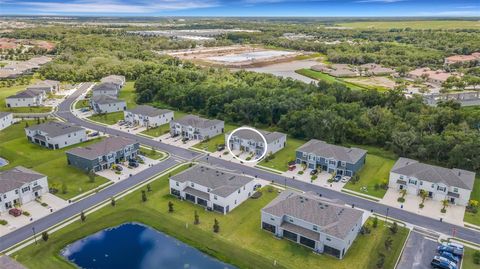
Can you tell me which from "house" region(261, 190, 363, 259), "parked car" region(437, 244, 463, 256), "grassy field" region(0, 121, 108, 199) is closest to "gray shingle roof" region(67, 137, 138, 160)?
"grassy field" region(0, 121, 108, 199)

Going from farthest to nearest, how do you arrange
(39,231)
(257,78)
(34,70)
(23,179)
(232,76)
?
1. (34,70)
2. (232,76)
3. (257,78)
4. (23,179)
5. (39,231)

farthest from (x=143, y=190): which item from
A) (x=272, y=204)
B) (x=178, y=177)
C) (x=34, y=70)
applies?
(x=34, y=70)

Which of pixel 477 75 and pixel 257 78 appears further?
pixel 477 75

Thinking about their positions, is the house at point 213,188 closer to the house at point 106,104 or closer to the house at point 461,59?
the house at point 106,104

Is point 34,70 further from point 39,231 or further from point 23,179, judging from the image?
point 39,231

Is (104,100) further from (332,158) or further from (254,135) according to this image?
(332,158)

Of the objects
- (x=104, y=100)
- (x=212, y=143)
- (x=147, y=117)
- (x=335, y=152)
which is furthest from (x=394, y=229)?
(x=104, y=100)
